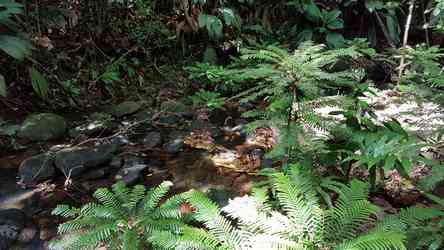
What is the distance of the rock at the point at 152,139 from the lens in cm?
463

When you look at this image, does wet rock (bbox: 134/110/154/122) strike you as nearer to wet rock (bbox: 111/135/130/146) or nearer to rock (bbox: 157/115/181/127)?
rock (bbox: 157/115/181/127)

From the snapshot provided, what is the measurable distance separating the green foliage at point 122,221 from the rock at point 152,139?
1737 mm

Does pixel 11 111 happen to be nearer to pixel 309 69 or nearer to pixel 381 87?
pixel 309 69

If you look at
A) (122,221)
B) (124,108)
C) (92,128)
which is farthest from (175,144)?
(122,221)

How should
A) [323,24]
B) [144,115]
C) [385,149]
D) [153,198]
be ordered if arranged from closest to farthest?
[385,149]
[153,198]
[144,115]
[323,24]

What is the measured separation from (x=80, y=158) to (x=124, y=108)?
4.74ft

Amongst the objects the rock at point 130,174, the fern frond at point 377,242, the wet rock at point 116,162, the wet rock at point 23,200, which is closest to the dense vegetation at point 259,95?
the fern frond at point 377,242

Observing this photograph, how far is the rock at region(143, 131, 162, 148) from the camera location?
463cm

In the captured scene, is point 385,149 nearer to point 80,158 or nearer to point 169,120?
point 80,158

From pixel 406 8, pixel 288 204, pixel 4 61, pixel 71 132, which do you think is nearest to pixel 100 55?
pixel 4 61

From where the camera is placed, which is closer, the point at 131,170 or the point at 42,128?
the point at 131,170

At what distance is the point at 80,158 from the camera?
411 cm

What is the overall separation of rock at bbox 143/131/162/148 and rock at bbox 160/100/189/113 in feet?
2.23

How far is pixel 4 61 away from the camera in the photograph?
535cm
